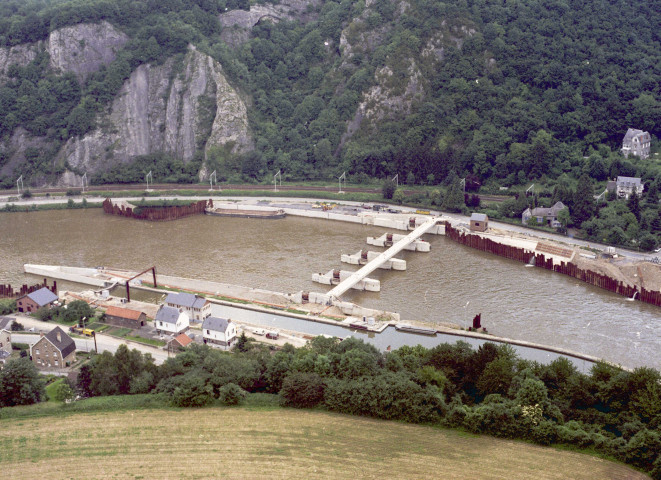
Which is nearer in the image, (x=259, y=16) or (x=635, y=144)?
(x=635, y=144)

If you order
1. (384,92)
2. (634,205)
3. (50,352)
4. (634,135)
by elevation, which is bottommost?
(50,352)

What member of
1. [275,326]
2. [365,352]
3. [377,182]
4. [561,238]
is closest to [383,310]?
[275,326]

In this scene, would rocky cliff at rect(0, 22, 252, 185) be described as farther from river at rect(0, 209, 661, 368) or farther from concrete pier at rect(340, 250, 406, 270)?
concrete pier at rect(340, 250, 406, 270)

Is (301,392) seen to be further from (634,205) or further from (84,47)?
(84,47)

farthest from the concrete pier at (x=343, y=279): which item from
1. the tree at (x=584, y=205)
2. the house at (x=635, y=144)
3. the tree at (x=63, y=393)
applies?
the house at (x=635, y=144)

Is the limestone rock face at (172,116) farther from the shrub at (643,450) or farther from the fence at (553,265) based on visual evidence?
the shrub at (643,450)

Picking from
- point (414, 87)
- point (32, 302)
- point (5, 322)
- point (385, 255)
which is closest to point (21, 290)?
point (32, 302)

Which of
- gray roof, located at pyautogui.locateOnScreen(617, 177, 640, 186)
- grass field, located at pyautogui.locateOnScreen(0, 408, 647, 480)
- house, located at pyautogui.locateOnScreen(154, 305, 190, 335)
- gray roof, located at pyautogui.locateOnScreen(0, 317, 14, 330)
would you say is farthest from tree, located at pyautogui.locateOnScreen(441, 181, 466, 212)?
gray roof, located at pyautogui.locateOnScreen(0, 317, 14, 330)
